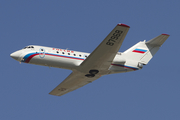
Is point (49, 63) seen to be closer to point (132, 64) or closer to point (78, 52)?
point (78, 52)

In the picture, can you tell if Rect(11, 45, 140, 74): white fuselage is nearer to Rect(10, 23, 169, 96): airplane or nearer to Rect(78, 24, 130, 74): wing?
Rect(10, 23, 169, 96): airplane

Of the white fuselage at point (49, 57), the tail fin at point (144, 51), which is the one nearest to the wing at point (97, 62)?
the white fuselage at point (49, 57)

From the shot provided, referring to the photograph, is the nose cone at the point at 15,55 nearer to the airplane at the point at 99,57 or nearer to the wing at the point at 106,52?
the airplane at the point at 99,57

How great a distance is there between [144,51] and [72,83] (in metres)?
8.78

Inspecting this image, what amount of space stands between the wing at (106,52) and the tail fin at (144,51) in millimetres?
3883

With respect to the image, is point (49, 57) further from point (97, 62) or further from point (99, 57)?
point (99, 57)

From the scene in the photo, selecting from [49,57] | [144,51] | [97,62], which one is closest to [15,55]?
[49,57]

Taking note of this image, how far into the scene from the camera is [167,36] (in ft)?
99.6

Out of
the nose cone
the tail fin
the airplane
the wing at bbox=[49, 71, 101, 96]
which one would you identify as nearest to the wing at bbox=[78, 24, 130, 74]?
the airplane

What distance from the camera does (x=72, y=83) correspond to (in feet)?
114

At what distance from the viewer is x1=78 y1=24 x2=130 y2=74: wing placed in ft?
83.8

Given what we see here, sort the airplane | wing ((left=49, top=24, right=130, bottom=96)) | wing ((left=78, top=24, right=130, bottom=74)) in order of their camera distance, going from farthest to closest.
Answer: the airplane, wing ((left=49, top=24, right=130, bottom=96)), wing ((left=78, top=24, right=130, bottom=74))

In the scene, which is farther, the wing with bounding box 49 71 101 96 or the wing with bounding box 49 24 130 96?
the wing with bounding box 49 71 101 96

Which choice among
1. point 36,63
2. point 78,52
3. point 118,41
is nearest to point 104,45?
point 118,41
